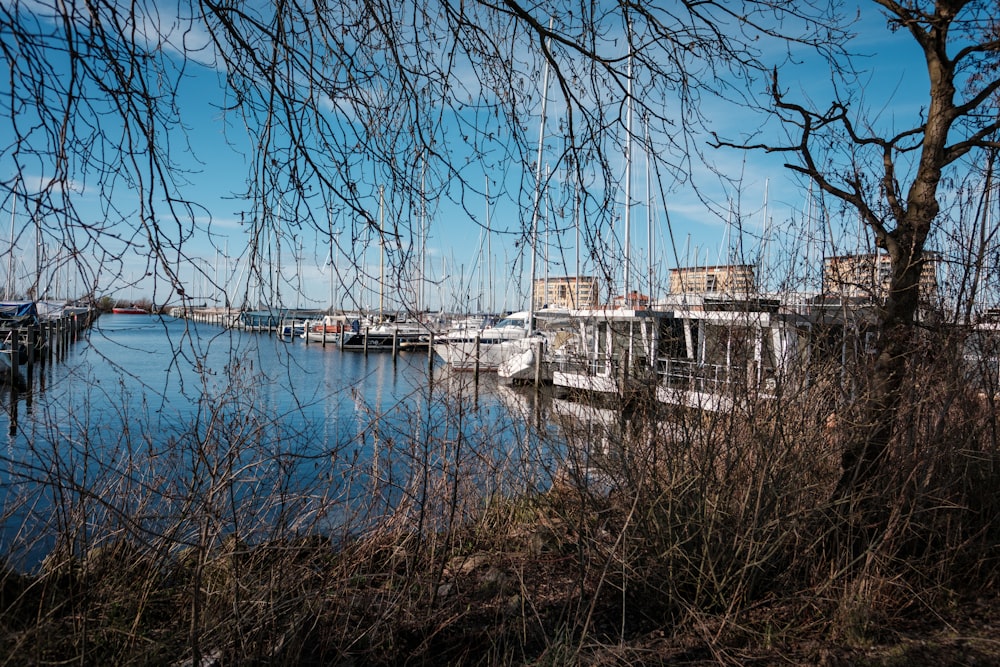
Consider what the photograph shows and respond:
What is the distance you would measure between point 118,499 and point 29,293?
11.3ft

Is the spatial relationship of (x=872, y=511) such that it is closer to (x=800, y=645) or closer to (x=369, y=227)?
(x=800, y=645)

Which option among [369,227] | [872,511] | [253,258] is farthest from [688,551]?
[253,258]

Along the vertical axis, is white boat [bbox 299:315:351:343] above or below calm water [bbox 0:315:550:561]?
below

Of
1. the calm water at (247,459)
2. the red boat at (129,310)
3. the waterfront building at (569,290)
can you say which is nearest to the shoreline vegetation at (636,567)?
the calm water at (247,459)

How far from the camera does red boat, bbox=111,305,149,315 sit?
8.02 ft

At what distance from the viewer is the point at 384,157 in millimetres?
2949

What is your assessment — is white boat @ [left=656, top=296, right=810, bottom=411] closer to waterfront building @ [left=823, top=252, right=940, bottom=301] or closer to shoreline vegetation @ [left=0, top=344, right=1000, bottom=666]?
shoreline vegetation @ [left=0, top=344, right=1000, bottom=666]

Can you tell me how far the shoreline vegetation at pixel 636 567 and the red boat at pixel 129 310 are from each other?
2.59ft

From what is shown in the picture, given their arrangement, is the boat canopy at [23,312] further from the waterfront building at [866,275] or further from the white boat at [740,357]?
the waterfront building at [866,275]

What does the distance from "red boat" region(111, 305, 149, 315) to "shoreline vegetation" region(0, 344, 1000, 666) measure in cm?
79

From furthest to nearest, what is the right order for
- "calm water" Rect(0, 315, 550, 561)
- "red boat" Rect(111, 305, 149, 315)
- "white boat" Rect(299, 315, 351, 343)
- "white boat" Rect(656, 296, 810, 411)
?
"white boat" Rect(299, 315, 351, 343) → "white boat" Rect(656, 296, 810, 411) → "calm water" Rect(0, 315, 550, 561) → "red boat" Rect(111, 305, 149, 315)

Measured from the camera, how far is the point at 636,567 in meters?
4.46

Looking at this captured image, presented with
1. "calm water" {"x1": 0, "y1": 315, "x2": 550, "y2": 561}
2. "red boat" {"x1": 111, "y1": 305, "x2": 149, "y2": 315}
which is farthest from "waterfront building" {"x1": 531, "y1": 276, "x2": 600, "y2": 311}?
"red boat" {"x1": 111, "y1": 305, "x2": 149, "y2": 315}

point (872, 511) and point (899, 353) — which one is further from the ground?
point (899, 353)
